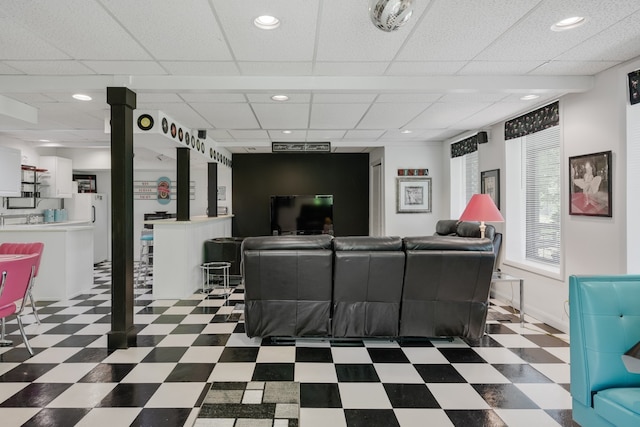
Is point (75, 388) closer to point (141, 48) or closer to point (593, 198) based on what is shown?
point (141, 48)

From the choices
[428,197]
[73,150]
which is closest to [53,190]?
[73,150]

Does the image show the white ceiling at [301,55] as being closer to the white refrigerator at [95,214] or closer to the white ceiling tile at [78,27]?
the white ceiling tile at [78,27]

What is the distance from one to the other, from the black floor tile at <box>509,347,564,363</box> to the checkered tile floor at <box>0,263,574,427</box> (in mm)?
10

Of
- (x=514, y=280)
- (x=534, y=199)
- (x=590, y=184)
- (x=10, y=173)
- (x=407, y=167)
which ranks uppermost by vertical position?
(x=407, y=167)

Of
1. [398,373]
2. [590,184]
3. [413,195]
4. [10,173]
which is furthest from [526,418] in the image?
[10,173]

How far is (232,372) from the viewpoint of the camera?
2807 millimetres

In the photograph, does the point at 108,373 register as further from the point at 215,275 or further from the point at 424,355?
the point at 215,275

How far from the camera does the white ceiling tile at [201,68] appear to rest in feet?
10.6

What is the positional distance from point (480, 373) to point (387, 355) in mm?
752

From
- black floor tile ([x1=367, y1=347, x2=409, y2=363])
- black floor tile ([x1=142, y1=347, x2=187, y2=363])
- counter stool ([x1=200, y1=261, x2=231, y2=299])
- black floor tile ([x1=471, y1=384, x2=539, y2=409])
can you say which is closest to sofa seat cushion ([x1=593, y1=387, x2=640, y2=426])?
black floor tile ([x1=471, y1=384, x2=539, y2=409])

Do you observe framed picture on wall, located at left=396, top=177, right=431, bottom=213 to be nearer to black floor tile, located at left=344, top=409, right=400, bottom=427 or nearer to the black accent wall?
the black accent wall

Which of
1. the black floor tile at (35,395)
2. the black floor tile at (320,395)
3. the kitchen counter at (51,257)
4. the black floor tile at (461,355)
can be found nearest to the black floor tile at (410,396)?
the black floor tile at (320,395)

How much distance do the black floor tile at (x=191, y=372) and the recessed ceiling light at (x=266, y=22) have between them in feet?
8.63

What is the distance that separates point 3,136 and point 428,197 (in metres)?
8.11
